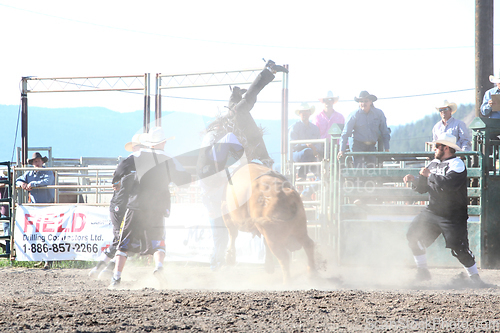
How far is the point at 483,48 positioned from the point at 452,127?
2.00m

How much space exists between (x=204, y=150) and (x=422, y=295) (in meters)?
3.13

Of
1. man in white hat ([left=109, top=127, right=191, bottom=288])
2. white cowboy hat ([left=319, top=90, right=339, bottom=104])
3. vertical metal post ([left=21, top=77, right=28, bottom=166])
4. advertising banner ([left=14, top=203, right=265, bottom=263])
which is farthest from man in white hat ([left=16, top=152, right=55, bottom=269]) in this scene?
vertical metal post ([left=21, top=77, right=28, bottom=166])

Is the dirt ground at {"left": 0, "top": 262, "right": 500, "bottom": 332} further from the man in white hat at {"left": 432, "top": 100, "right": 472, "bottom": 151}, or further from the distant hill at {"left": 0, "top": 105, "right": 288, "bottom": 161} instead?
the distant hill at {"left": 0, "top": 105, "right": 288, "bottom": 161}

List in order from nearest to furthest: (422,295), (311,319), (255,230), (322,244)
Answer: (311,319)
(422,295)
(255,230)
(322,244)

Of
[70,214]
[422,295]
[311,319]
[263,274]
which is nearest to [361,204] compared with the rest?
[263,274]

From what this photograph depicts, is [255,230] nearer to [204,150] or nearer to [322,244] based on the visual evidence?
[204,150]

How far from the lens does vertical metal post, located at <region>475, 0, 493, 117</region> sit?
848 centimetres

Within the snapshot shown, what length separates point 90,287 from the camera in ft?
19.0

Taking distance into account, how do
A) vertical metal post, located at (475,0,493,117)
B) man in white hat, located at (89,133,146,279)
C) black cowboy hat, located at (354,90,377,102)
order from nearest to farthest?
man in white hat, located at (89,133,146,279)
black cowboy hat, located at (354,90,377,102)
vertical metal post, located at (475,0,493,117)

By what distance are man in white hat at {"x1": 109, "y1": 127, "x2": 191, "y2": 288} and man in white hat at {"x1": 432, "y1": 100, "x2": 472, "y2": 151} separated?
15.8ft

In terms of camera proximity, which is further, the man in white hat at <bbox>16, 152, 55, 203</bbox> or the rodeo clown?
the man in white hat at <bbox>16, 152, 55, 203</bbox>

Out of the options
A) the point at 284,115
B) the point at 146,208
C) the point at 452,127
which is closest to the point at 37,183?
the point at 146,208

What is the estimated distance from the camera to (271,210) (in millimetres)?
5297

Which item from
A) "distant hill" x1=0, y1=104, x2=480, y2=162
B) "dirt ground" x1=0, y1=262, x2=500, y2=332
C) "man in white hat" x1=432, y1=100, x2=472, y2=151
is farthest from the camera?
"distant hill" x1=0, y1=104, x2=480, y2=162
